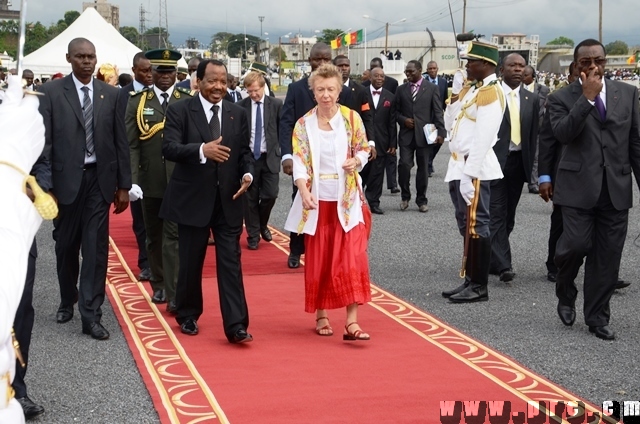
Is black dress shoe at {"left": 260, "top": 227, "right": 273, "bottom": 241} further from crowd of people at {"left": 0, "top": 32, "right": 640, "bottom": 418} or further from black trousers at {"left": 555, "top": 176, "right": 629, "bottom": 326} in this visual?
black trousers at {"left": 555, "top": 176, "right": 629, "bottom": 326}

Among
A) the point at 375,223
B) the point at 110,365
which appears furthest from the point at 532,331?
the point at 375,223

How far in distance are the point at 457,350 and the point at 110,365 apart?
2364mm

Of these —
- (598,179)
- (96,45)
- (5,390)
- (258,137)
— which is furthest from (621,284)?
(96,45)

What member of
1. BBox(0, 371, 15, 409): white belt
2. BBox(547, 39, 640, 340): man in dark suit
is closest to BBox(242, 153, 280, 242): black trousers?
BBox(547, 39, 640, 340): man in dark suit

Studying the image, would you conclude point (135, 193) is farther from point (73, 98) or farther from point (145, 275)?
point (145, 275)

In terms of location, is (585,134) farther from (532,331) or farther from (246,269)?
(246,269)

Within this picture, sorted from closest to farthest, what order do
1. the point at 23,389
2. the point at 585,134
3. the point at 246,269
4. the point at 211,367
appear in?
the point at 23,389 → the point at 211,367 → the point at 585,134 → the point at 246,269

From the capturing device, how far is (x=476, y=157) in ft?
27.5

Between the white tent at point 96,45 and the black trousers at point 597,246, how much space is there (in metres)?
28.7

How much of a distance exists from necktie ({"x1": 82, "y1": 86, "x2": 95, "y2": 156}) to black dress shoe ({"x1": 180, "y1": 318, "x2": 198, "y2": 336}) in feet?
4.78

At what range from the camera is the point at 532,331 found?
7.50 metres

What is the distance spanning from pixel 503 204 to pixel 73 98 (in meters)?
4.20

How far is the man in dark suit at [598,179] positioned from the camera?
23.9ft

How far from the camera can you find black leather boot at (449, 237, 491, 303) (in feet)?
28.0
